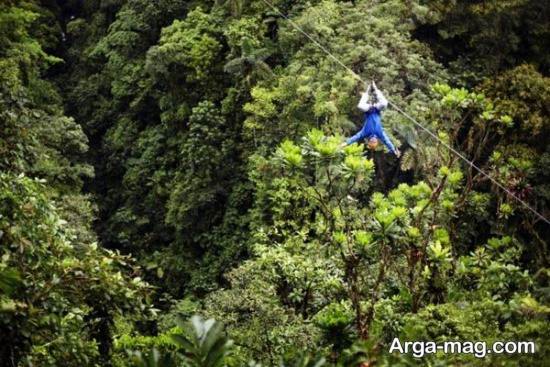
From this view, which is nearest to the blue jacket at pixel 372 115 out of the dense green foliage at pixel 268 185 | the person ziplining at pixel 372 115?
the person ziplining at pixel 372 115

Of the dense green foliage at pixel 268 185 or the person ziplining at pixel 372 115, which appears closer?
the dense green foliage at pixel 268 185

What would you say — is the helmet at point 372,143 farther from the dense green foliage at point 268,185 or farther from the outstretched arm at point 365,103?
the dense green foliage at point 268,185

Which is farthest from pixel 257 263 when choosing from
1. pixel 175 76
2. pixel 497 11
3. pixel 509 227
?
pixel 175 76

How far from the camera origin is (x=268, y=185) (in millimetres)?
10258

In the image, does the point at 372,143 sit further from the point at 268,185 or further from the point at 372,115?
the point at 268,185

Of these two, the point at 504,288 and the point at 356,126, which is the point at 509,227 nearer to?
the point at 356,126

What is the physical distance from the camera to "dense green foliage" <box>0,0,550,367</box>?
3.49m

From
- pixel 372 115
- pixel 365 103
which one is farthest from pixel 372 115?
pixel 365 103

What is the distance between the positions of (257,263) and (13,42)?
6688 mm

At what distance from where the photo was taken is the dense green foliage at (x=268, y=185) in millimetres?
3486

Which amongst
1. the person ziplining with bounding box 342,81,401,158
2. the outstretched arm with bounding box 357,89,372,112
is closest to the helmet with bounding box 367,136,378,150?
→ the person ziplining with bounding box 342,81,401,158

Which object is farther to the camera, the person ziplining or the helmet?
the helmet

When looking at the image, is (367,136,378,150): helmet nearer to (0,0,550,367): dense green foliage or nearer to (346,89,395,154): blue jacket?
(346,89,395,154): blue jacket

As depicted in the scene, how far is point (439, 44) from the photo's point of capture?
1160cm
